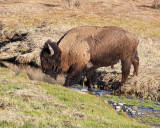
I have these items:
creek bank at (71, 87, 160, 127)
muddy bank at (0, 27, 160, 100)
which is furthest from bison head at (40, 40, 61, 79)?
muddy bank at (0, 27, 160, 100)

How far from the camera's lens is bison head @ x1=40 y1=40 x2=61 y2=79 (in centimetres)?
1497

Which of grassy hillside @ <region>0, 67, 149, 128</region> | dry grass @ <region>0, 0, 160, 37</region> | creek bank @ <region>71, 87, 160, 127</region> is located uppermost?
dry grass @ <region>0, 0, 160, 37</region>

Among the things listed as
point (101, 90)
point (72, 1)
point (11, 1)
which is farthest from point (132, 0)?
point (101, 90)

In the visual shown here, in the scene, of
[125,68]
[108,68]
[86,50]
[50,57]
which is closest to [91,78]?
[125,68]

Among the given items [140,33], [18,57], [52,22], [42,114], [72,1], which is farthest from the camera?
[72,1]

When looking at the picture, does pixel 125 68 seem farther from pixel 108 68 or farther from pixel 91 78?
pixel 108 68

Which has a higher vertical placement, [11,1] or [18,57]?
[11,1]

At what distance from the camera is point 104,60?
1622 cm

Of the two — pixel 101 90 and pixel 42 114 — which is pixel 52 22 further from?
pixel 42 114

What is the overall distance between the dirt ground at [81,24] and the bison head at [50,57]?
181 inches

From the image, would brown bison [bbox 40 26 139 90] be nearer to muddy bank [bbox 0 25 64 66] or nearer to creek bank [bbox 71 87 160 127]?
creek bank [bbox 71 87 160 127]

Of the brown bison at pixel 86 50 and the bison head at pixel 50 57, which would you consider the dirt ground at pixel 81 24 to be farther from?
the bison head at pixel 50 57

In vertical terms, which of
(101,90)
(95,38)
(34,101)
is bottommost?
(101,90)

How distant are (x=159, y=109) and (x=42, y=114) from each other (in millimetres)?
7782
